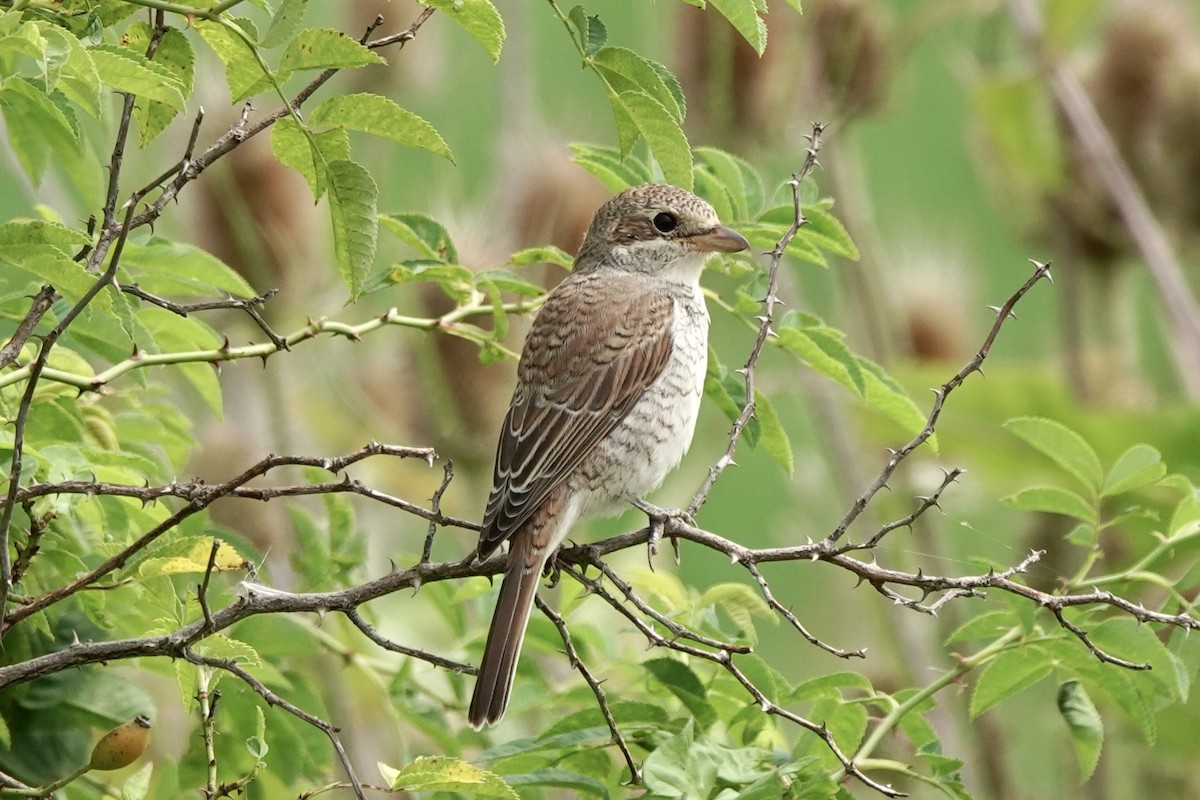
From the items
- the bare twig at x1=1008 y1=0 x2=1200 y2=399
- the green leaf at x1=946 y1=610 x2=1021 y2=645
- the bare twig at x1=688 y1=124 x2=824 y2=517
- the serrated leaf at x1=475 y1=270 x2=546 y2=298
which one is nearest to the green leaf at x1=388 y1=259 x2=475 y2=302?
the serrated leaf at x1=475 y1=270 x2=546 y2=298

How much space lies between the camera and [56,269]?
1.99 metres

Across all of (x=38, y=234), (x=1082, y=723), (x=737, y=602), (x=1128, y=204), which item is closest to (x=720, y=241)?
(x=737, y=602)

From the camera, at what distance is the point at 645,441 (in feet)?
10.7

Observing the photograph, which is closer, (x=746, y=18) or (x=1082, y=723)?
(x=746, y=18)

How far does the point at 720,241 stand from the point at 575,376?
1.38 ft

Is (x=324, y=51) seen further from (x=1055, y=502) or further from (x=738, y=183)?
(x=1055, y=502)

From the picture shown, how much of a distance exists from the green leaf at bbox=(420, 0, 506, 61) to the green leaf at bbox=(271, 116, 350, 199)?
0.72ft

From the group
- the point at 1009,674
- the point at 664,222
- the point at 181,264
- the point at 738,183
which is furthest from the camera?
the point at 664,222

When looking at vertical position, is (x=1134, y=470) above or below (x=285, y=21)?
below

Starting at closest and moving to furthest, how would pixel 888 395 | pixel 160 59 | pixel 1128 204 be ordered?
1. pixel 160 59
2. pixel 888 395
3. pixel 1128 204

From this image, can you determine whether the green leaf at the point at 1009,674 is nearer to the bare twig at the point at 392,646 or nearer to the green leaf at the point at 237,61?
the bare twig at the point at 392,646

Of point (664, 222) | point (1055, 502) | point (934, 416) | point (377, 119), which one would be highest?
point (664, 222)

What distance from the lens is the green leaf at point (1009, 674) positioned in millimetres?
2365

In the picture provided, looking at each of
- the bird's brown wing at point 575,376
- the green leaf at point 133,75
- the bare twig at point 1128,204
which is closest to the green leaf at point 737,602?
the bird's brown wing at point 575,376
